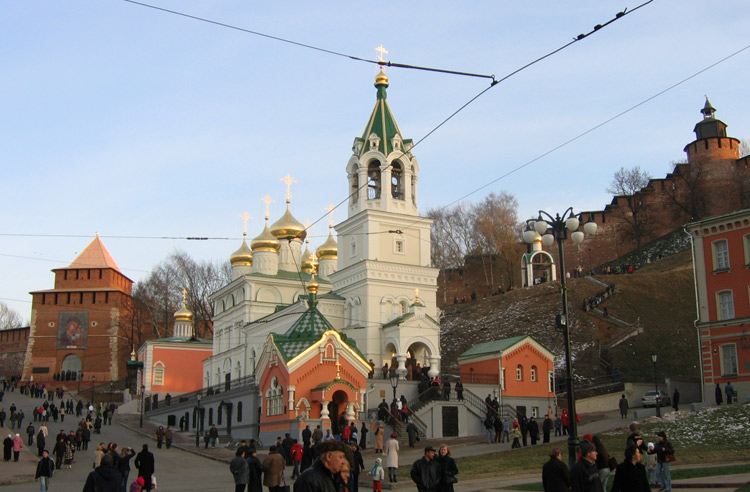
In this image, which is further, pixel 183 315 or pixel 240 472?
pixel 183 315

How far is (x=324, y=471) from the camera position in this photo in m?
5.65

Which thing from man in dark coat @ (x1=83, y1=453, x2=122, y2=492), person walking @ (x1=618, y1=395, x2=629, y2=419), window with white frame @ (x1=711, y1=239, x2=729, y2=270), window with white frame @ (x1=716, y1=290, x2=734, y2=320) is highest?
window with white frame @ (x1=711, y1=239, x2=729, y2=270)

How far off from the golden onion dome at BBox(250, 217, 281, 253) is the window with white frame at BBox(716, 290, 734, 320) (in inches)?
1002

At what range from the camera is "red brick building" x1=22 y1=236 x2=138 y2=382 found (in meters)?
71.7

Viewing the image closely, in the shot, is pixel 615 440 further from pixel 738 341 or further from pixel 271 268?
pixel 271 268

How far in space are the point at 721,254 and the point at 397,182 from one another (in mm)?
15856

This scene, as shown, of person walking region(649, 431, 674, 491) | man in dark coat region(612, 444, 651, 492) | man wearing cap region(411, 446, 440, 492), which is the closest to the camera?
man in dark coat region(612, 444, 651, 492)

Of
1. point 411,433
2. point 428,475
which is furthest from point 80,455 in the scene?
point 428,475

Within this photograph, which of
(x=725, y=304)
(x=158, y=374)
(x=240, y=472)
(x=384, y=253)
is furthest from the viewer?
(x=158, y=374)

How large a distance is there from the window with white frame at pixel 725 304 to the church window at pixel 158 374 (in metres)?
35.9

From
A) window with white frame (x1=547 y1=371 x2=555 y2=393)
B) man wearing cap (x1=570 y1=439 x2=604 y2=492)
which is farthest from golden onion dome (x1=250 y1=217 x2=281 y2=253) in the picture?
man wearing cap (x1=570 y1=439 x2=604 y2=492)

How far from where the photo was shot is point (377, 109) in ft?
133

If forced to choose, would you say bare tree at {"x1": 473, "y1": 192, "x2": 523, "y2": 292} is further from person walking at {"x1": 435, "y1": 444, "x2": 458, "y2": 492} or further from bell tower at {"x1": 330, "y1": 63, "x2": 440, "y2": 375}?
person walking at {"x1": 435, "y1": 444, "x2": 458, "y2": 492}

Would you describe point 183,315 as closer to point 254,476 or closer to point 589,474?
→ point 254,476
